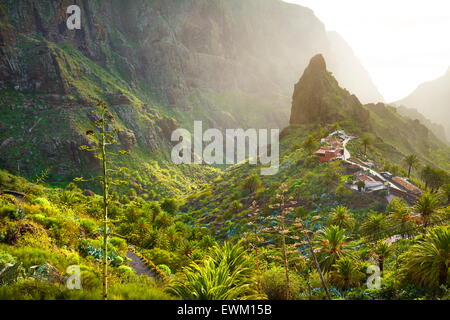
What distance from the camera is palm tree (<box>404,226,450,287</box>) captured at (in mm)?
11367

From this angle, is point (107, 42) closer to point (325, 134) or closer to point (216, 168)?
point (216, 168)

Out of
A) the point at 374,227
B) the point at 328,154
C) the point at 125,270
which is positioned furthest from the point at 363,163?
the point at 125,270

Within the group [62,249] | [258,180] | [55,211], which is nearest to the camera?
[62,249]

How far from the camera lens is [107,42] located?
621 feet

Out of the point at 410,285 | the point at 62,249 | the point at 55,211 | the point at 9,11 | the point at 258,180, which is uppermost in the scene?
the point at 9,11

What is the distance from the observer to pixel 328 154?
5684 centimetres

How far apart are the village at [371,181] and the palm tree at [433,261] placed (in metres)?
29.5

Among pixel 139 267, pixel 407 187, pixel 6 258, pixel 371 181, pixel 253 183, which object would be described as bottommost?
pixel 139 267

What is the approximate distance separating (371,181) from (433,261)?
34.1m

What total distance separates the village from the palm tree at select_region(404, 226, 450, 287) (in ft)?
96.8

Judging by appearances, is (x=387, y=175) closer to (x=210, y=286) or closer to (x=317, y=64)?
(x=210, y=286)

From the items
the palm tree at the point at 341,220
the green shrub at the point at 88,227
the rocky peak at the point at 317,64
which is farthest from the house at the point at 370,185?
the rocky peak at the point at 317,64
